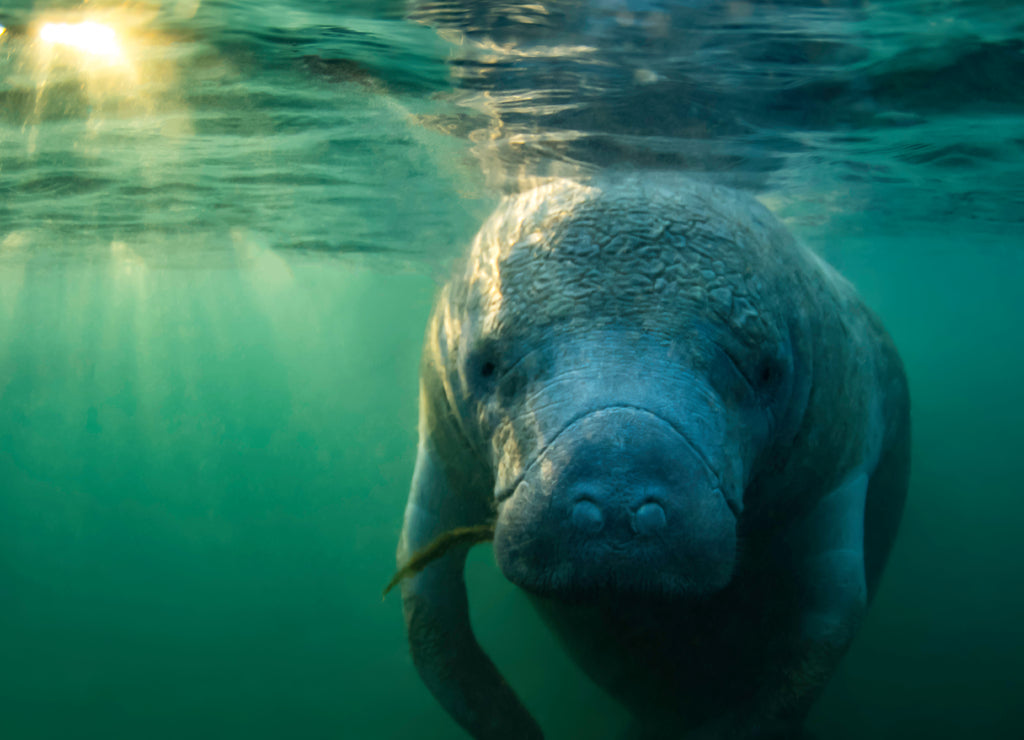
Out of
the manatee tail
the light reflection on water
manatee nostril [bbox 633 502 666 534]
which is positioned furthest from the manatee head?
the light reflection on water

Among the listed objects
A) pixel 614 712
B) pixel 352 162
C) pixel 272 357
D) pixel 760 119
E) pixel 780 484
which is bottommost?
pixel 272 357

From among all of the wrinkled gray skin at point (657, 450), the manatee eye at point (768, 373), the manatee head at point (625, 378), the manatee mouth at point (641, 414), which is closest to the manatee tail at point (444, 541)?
the wrinkled gray skin at point (657, 450)

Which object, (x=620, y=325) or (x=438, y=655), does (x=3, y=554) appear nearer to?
(x=438, y=655)

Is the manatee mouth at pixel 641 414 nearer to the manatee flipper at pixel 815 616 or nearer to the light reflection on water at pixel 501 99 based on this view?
the manatee flipper at pixel 815 616

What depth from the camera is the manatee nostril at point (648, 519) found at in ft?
6.02

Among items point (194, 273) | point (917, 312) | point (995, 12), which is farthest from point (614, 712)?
point (917, 312)

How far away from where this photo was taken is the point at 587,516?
6.08 ft

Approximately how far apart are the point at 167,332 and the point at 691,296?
6031 centimetres

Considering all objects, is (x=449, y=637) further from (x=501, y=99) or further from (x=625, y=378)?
(x=501, y=99)

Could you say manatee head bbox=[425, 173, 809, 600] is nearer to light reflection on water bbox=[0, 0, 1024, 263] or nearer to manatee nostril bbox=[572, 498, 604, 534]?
manatee nostril bbox=[572, 498, 604, 534]

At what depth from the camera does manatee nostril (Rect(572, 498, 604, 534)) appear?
6.06 feet

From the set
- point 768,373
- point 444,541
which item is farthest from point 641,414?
point 444,541

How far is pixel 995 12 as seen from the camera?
517cm

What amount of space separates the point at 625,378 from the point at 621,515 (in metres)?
0.44
